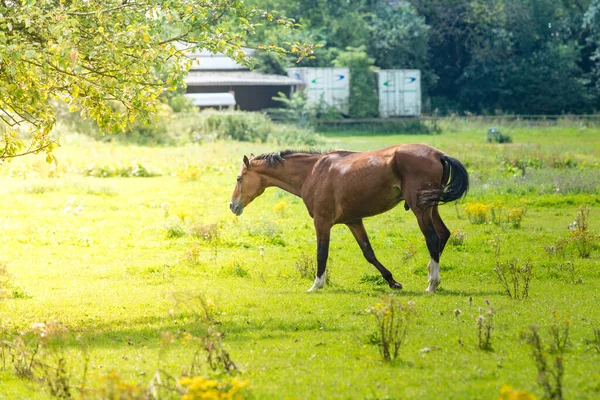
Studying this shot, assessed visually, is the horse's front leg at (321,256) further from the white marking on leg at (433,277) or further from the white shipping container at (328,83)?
the white shipping container at (328,83)

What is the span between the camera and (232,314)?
40.1 feet

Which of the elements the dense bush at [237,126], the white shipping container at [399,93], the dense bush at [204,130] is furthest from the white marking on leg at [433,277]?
the white shipping container at [399,93]

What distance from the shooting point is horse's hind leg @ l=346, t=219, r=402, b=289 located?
45.4 feet

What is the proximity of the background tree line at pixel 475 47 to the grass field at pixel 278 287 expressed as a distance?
124ft

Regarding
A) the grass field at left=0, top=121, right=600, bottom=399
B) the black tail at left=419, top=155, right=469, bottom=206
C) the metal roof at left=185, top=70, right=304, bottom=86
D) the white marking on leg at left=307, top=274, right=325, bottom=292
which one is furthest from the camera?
the metal roof at left=185, top=70, right=304, bottom=86

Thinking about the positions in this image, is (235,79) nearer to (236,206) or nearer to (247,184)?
(236,206)

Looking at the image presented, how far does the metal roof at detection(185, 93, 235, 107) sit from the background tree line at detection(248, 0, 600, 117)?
637cm

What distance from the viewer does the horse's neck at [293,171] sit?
48.3 ft

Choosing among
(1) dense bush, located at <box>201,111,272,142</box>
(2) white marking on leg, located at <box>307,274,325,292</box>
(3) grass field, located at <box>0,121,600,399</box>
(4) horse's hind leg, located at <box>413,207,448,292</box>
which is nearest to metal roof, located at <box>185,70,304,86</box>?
(1) dense bush, located at <box>201,111,272,142</box>

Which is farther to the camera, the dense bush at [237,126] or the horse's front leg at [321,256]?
the dense bush at [237,126]

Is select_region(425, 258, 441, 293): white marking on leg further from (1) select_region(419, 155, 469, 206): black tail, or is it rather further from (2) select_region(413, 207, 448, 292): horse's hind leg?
(1) select_region(419, 155, 469, 206): black tail

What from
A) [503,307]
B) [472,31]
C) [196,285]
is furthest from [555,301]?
[472,31]

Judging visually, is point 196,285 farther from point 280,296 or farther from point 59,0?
point 59,0

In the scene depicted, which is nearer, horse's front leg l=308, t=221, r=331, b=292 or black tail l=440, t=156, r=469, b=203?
black tail l=440, t=156, r=469, b=203
